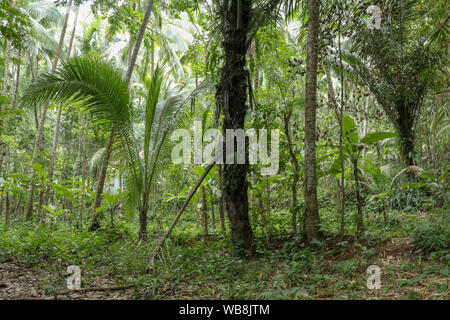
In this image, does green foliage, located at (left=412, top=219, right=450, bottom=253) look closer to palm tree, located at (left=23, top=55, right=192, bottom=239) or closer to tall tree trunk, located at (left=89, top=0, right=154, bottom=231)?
palm tree, located at (left=23, top=55, right=192, bottom=239)

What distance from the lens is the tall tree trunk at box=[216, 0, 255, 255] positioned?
14.2 ft

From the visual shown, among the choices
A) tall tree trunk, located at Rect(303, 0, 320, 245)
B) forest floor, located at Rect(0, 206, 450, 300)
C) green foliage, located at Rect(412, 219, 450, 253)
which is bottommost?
forest floor, located at Rect(0, 206, 450, 300)

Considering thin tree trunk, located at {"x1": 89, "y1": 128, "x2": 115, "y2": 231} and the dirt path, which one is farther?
thin tree trunk, located at {"x1": 89, "y1": 128, "x2": 115, "y2": 231}

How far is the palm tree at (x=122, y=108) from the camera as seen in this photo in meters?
5.07

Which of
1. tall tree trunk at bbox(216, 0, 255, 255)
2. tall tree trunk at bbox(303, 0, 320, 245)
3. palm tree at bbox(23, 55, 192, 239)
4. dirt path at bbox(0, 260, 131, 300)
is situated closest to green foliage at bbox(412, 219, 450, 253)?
tall tree trunk at bbox(303, 0, 320, 245)

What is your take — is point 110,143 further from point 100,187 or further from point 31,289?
point 31,289

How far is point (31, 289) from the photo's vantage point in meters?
3.48

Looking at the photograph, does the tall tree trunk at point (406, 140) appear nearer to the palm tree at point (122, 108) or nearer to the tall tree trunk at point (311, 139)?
the tall tree trunk at point (311, 139)

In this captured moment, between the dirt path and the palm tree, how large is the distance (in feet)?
7.07

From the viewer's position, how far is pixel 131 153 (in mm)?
6172

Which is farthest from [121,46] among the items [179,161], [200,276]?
[200,276]

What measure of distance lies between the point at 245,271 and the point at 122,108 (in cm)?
368

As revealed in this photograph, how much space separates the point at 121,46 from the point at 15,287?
16.4m
